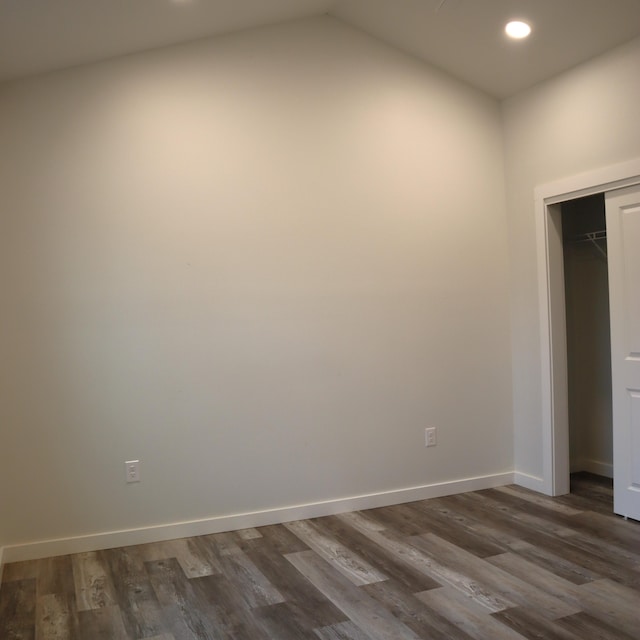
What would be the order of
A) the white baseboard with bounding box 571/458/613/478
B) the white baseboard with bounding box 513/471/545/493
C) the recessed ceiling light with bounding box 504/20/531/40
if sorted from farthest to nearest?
the white baseboard with bounding box 571/458/613/478, the white baseboard with bounding box 513/471/545/493, the recessed ceiling light with bounding box 504/20/531/40

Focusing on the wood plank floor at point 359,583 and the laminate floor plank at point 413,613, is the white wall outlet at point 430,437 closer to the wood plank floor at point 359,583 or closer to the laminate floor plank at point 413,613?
the wood plank floor at point 359,583

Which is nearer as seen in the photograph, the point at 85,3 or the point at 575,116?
the point at 85,3

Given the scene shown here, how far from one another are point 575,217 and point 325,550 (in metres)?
3.11

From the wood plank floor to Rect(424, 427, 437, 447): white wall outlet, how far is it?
0.51 metres

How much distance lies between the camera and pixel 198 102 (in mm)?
3627

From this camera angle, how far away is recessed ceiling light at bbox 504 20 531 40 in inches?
140

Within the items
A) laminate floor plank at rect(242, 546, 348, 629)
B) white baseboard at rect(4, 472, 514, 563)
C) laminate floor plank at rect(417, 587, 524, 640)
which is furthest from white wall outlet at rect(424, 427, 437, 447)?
laminate floor plank at rect(417, 587, 524, 640)

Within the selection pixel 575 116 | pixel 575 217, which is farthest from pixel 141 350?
pixel 575 217

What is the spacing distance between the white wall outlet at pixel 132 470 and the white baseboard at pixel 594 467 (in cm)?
320

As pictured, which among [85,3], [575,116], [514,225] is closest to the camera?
[85,3]

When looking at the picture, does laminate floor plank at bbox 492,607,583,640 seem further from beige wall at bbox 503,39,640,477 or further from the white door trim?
beige wall at bbox 503,39,640,477

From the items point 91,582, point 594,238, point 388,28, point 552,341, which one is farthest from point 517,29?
point 91,582

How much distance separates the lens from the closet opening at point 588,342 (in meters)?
4.61

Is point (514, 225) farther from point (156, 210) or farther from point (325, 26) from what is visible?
point (156, 210)
